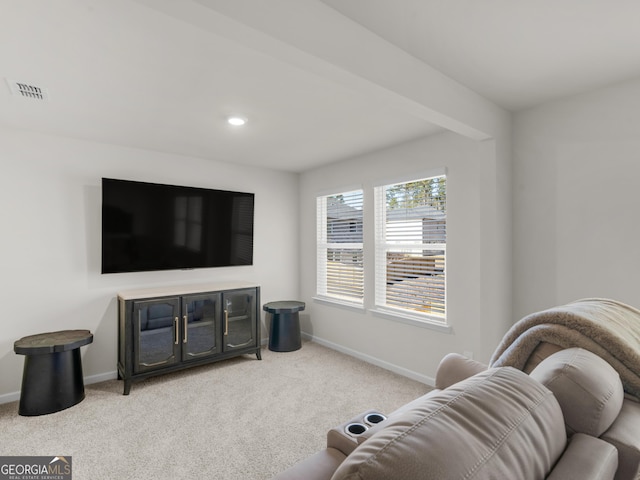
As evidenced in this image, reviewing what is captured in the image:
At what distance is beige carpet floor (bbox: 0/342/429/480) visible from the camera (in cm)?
206

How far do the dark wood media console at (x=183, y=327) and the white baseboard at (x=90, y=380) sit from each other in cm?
11

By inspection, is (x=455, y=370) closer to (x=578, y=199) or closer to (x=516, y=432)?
(x=516, y=432)

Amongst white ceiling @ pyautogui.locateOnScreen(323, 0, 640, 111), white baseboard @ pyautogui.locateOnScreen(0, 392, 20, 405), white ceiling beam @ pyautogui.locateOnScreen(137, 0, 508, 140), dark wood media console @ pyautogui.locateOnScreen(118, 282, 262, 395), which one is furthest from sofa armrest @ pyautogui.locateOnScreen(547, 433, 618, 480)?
white baseboard @ pyautogui.locateOnScreen(0, 392, 20, 405)

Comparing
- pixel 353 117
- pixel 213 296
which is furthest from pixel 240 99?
pixel 213 296

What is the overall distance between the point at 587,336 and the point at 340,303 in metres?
3.14

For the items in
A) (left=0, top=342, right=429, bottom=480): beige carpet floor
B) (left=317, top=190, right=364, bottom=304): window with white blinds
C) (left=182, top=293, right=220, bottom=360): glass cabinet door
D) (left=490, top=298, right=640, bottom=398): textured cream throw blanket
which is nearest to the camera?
(left=490, top=298, right=640, bottom=398): textured cream throw blanket

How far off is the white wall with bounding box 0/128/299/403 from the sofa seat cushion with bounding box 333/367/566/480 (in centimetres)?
353

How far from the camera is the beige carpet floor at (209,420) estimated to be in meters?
2.06

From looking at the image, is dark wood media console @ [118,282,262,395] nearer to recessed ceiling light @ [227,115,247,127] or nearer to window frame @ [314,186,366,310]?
window frame @ [314,186,366,310]

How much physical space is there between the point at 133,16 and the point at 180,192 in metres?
2.29

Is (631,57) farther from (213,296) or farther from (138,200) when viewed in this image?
(138,200)

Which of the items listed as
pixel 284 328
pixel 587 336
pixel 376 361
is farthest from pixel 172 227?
pixel 587 336

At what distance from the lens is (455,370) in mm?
1809

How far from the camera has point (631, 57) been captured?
1881 millimetres
